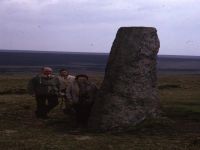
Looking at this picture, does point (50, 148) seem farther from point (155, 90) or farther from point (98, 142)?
point (155, 90)

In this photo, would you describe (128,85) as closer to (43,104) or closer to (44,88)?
(44,88)

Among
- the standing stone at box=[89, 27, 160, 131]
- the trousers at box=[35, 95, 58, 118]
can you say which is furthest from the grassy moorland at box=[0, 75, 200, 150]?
the standing stone at box=[89, 27, 160, 131]

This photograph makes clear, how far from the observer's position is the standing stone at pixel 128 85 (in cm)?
1340

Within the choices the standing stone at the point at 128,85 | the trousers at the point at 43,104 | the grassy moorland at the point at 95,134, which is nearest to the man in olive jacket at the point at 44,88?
the trousers at the point at 43,104

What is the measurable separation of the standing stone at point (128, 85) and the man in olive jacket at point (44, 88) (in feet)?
7.35

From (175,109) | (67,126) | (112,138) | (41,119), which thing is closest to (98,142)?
(112,138)

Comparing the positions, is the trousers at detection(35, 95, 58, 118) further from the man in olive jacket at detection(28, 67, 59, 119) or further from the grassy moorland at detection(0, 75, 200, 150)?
the grassy moorland at detection(0, 75, 200, 150)

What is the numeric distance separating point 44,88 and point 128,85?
10.1 feet

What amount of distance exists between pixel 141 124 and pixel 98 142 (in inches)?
81.7

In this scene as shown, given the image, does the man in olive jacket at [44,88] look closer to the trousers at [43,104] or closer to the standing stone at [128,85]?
the trousers at [43,104]

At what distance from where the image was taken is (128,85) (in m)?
13.5

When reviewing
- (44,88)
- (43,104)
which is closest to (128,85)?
(44,88)

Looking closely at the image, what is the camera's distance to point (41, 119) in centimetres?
1552

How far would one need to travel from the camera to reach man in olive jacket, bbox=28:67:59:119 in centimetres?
1570
